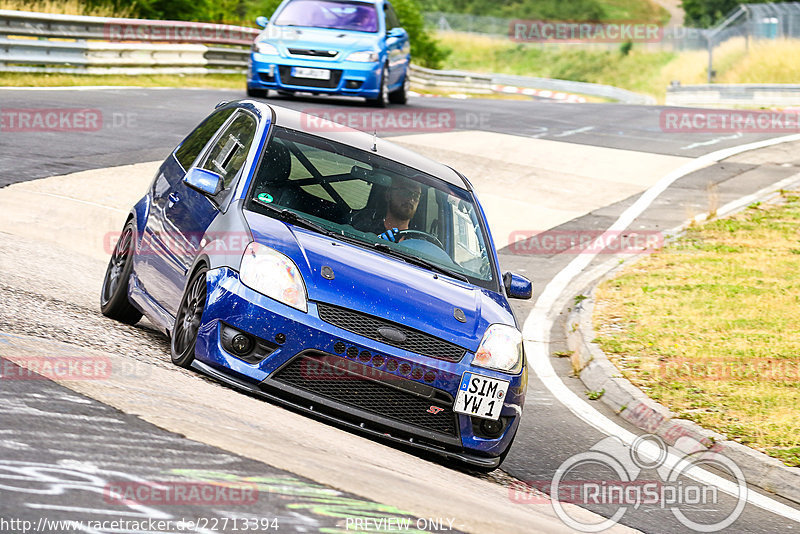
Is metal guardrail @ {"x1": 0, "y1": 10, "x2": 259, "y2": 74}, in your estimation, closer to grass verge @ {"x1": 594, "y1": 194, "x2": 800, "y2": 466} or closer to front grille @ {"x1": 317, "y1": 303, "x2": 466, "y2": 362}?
grass verge @ {"x1": 594, "y1": 194, "x2": 800, "y2": 466}

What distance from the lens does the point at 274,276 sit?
5992mm

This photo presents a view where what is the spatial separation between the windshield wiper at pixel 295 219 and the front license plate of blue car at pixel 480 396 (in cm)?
123

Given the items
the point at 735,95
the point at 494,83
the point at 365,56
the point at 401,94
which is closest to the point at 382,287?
the point at 365,56

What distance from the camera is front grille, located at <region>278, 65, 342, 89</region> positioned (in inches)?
827

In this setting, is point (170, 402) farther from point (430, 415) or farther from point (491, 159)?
point (491, 159)

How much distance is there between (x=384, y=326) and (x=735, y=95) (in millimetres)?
29386

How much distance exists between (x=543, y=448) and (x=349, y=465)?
8.06 ft

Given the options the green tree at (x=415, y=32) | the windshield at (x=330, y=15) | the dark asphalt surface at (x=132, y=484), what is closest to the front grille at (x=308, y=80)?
the windshield at (x=330, y=15)

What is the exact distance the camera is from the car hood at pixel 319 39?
21062 mm

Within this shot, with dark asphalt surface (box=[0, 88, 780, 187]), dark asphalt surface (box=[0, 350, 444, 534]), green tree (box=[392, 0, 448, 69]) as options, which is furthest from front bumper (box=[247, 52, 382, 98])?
green tree (box=[392, 0, 448, 69])

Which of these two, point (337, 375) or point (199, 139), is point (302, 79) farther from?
point (337, 375)

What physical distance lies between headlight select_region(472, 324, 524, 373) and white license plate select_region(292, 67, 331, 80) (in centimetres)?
1523

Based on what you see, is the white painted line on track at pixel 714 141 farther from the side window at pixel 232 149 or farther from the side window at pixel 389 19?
the side window at pixel 232 149

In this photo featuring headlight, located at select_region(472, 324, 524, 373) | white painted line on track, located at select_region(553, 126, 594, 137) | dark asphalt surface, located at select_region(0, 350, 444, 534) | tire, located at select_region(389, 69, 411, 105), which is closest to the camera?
dark asphalt surface, located at select_region(0, 350, 444, 534)
